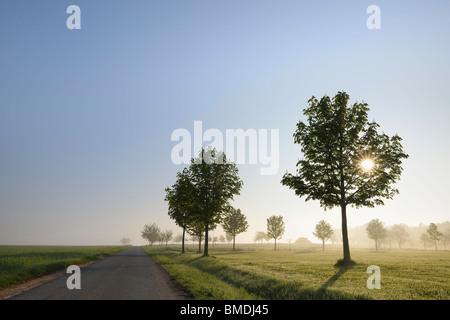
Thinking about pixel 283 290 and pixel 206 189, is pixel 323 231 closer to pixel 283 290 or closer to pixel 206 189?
pixel 206 189

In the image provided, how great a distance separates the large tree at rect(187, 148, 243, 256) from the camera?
38.6 m

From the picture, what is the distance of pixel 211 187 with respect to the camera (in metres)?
39.5

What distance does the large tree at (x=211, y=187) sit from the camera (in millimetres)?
38625

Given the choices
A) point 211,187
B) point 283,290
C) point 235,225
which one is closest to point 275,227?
point 235,225

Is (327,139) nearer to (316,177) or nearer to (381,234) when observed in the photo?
(316,177)

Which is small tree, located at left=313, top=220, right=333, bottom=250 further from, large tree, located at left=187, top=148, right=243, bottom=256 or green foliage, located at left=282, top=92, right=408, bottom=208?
green foliage, located at left=282, top=92, right=408, bottom=208

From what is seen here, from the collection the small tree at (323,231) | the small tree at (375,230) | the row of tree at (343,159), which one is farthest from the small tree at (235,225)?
the row of tree at (343,159)

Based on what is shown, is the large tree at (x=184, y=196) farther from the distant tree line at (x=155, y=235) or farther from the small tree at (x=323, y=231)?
the distant tree line at (x=155, y=235)

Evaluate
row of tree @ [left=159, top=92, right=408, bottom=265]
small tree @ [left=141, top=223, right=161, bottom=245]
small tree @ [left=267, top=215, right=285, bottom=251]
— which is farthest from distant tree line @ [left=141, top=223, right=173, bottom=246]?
row of tree @ [left=159, top=92, right=408, bottom=265]

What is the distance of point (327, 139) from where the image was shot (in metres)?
25.0

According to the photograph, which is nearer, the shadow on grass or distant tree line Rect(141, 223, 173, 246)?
the shadow on grass

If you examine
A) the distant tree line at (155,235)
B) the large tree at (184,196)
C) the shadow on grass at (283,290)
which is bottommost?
the distant tree line at (155,235)

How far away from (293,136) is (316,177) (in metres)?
4.77
